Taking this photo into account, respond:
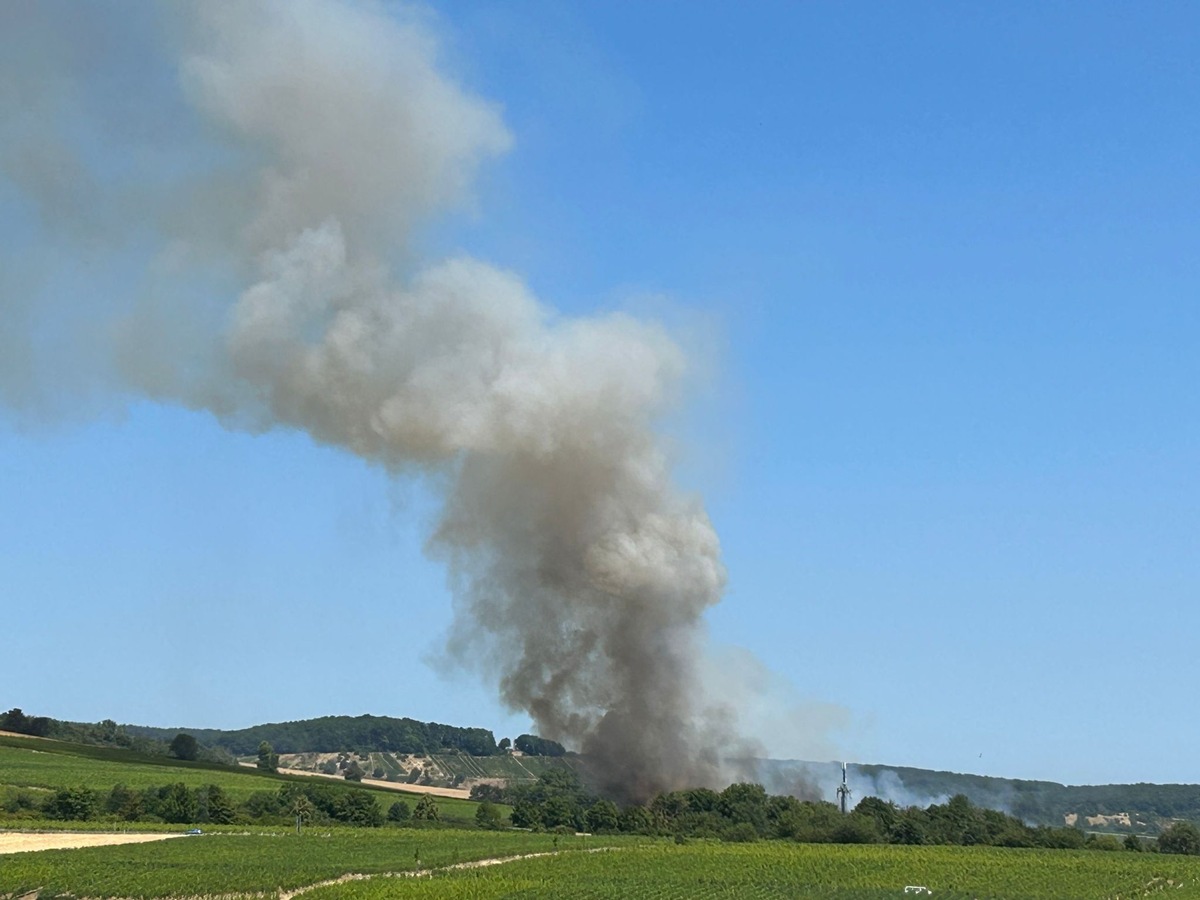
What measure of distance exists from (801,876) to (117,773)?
7993 cm

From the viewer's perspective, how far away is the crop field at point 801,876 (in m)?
53.1

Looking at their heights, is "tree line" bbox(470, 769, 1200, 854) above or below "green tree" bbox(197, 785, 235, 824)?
above

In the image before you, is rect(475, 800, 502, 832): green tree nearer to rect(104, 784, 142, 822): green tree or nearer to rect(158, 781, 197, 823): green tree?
rect(158, 781, 197, 823): green tree

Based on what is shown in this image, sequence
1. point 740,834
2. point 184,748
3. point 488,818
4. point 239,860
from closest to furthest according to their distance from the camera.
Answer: point 239,860, point 740,834, point 488,818, point 184,748

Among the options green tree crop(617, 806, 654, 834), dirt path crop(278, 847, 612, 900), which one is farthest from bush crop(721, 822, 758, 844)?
dirt path crop(278, 847, 612, 900)

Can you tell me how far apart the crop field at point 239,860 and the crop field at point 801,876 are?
4285 mm

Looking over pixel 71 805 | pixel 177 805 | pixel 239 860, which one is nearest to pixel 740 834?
pixel 239 860

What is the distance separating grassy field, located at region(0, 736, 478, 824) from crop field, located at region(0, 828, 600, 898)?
26725mm

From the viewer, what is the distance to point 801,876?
62781 millimetres

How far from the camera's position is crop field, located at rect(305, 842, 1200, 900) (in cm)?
5309

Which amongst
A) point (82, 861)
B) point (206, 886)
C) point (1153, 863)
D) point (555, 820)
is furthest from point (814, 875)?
point (555, 820)

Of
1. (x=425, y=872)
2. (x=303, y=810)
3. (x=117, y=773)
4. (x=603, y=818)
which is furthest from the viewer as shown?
(x=117, y=773)

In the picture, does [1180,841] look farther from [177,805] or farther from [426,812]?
[177,805]

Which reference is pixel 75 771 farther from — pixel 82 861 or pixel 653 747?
pixel 82 861
